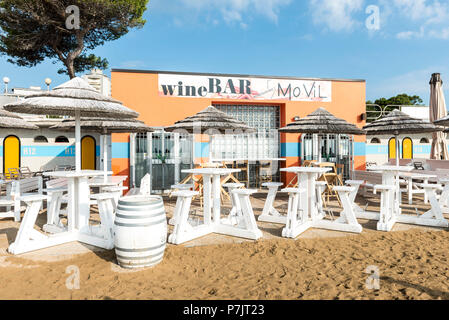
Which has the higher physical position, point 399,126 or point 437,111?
point 437,111

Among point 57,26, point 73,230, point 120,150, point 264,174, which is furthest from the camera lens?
point 57,26

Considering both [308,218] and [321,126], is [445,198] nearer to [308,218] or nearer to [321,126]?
[321,126]

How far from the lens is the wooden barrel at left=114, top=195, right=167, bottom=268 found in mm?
3109

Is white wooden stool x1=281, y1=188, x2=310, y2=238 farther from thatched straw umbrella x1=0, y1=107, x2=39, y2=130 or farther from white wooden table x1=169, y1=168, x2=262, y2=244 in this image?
thatched straw umbrella x1=0, y1=107, x2=39, y2=130

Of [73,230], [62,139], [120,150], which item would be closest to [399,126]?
[73,230]

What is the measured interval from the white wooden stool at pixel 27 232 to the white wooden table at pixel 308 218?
342 centimetres

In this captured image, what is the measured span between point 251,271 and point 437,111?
9.77 meters

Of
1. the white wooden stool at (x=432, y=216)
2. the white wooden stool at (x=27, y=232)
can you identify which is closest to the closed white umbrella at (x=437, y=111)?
the white wooden stool at (x=432, y=216)

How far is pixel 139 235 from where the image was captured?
10.2 feet

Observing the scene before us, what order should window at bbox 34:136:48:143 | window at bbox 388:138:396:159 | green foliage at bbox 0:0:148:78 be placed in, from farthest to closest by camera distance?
window at bbox 388:138:396:159, window at bbox 34:136:48:143, green foliage at bbox 0:0:148:78

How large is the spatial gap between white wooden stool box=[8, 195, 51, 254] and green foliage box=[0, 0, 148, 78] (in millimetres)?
10246

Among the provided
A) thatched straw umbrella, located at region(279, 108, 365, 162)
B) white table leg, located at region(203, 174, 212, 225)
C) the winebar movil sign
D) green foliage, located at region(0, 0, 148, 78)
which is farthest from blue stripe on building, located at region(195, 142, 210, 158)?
green foliage, located at region(0, 0, 148, 78)

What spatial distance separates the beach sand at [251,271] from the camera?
102 inches

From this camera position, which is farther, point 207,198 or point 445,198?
point 445,198
